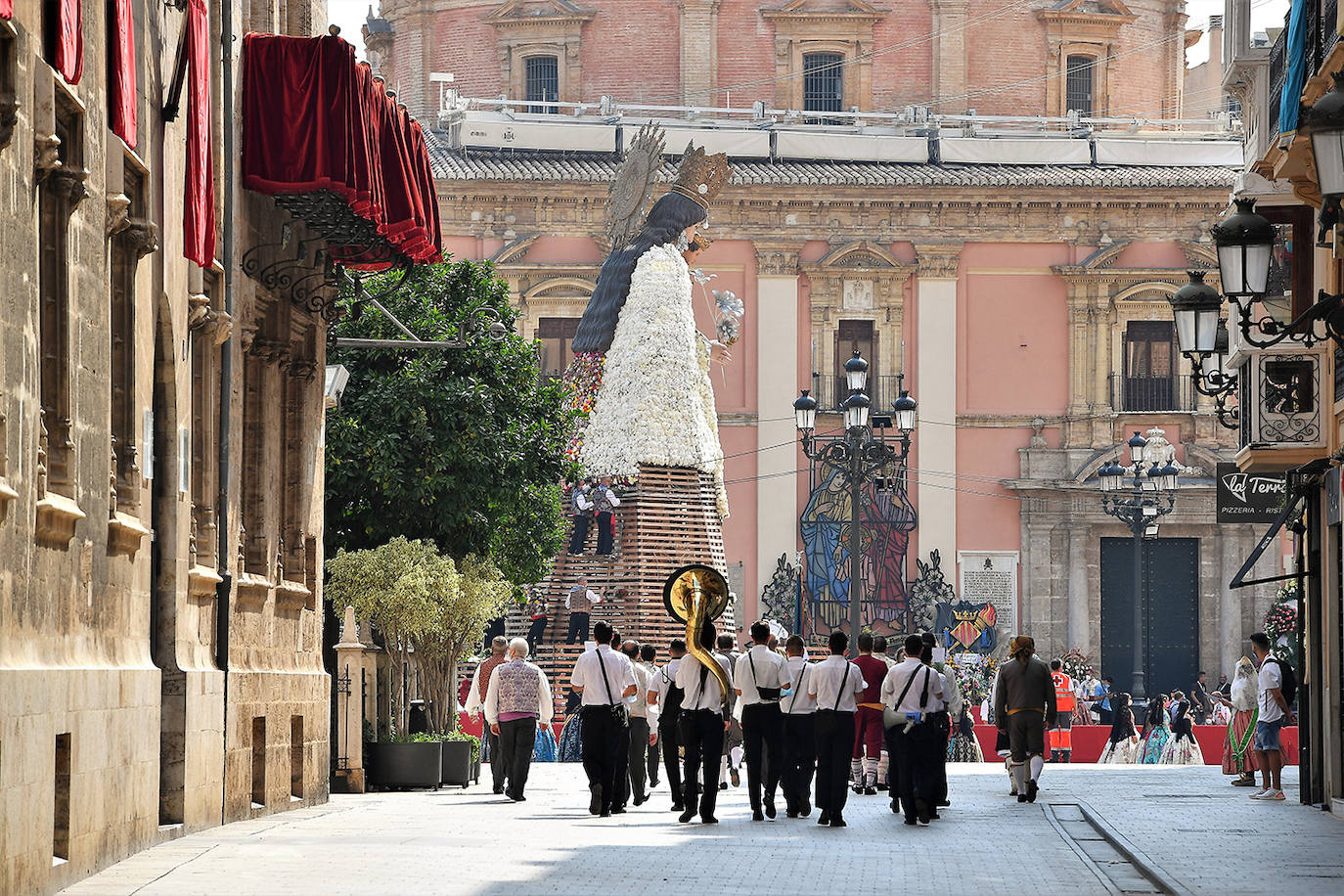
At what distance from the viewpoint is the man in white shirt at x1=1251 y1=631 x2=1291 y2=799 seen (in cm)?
2138

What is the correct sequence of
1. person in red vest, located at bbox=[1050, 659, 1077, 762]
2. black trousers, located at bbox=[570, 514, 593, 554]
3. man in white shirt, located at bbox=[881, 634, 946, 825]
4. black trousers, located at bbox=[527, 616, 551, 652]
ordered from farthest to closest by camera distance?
person in red vest, located at bbox=[1050, 659, 1077, 762] → black trousers, located at bbox=[527, 616, 551, 652] → black trousers, located at bbox=[570, 514, 593, 554] → man in white shirt, located at bbox=[881, 634, 946, 825]

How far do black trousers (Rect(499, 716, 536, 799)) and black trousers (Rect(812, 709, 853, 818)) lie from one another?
319cm

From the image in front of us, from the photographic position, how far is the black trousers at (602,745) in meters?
18.8

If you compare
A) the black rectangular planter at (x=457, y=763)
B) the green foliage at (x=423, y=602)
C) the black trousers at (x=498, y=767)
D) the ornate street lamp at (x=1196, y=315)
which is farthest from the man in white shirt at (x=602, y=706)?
the black rectangular planter at (x=457, y=763)

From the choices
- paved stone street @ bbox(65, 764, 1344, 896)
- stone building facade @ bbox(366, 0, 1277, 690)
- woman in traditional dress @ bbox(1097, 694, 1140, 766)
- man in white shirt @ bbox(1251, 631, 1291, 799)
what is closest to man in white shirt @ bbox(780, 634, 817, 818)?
paved stone street @ bbox(65, 764, 1344, 896)


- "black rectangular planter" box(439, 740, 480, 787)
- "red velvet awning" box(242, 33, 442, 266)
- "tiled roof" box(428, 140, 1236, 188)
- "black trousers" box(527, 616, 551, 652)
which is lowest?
"black rectangular planter" box(439, 740, 480, 787)

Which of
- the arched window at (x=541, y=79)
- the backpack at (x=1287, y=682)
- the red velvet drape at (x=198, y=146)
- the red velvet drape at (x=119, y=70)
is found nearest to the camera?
the red velvet drape at (x=119, y=70)

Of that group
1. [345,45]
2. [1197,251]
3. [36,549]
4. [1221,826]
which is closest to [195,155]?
[345,45]

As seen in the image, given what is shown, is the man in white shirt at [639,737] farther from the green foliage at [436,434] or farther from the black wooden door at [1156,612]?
the black wooden door at [1156,612]

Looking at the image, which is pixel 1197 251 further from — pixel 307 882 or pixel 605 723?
pixel 307 882

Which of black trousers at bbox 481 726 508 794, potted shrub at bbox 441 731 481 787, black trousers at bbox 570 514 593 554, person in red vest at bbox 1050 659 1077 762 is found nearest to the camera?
black trousers at bbox 481 726 508 794

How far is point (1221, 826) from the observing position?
18.2m

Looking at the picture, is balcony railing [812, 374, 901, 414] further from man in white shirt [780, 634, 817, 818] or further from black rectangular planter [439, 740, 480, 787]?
man in white shirt [780, 634, 817, 818]

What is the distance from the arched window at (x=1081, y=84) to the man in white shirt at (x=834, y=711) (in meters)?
40.1
